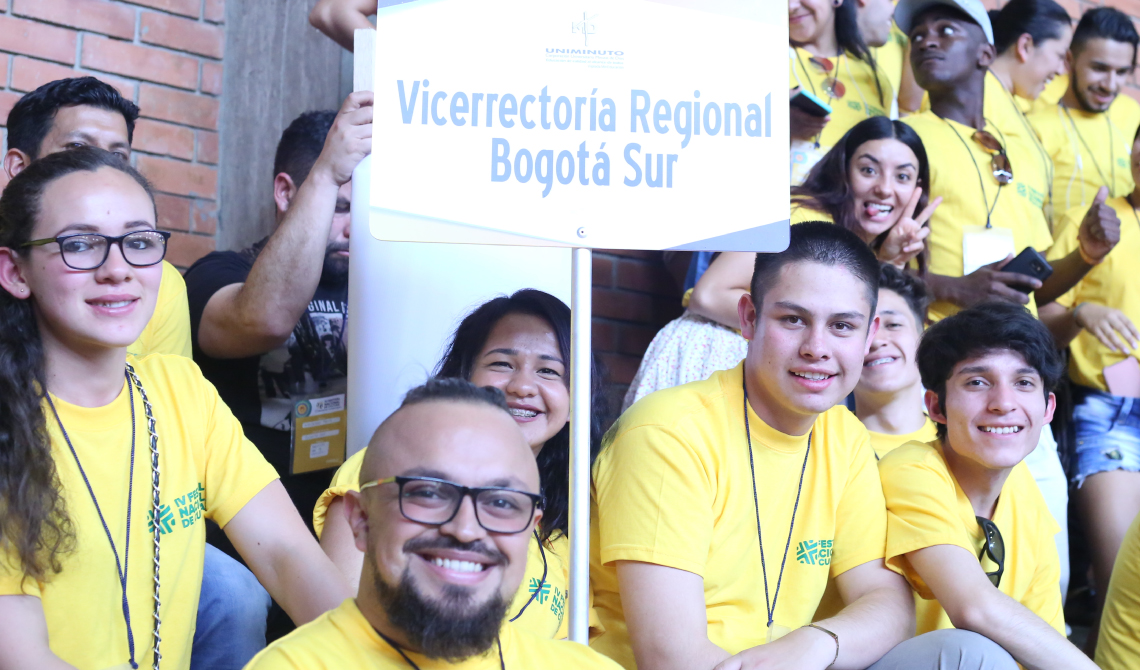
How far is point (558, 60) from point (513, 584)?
0.90 metres

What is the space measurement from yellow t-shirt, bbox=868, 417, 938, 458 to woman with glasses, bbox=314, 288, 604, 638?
87cm

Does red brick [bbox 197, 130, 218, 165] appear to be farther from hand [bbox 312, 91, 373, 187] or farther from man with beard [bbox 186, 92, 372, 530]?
hand [bbox 312, 91, 373, 187]

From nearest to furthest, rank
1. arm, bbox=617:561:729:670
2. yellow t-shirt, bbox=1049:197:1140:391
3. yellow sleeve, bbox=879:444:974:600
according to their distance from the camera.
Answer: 1. arm, bbox=617:561:729:670
2. yellow sleeve, bbox=879:444:974:600
3. yellow t-shirt, bbox=1049:197:1140:391

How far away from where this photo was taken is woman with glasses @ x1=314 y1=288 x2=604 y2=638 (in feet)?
7.13

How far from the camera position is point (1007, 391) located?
2590 millimetres

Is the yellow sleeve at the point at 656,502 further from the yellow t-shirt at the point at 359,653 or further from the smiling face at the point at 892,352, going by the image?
the smiling face at the point at 892,352

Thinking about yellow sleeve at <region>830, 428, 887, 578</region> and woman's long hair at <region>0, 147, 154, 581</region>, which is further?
yellow sleeve at <region>830, 428, 887, 578</region>

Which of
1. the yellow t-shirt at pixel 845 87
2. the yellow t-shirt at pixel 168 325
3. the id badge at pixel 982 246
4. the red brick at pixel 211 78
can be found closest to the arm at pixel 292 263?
the yellow t-shirt at pixel 168 325

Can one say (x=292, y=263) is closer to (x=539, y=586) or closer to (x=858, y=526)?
(x=539, y=586)

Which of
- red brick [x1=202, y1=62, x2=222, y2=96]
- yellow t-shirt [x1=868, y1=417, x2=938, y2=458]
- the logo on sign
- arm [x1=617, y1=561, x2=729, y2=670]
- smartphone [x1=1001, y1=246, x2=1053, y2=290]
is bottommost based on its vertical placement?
arm [x1=617, y1=561, x2=729, y2=670]

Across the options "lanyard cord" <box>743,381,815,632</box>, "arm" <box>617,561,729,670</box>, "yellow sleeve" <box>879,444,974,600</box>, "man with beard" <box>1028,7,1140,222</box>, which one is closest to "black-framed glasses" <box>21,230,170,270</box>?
"arm" <box>617,561,729,670</box>

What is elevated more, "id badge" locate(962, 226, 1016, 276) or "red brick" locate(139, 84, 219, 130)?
"red brick" locate(139, 84, 219, 130)

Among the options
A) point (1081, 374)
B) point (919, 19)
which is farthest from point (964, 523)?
point (919, 19)

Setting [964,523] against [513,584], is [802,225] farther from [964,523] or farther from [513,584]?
[513,584]
